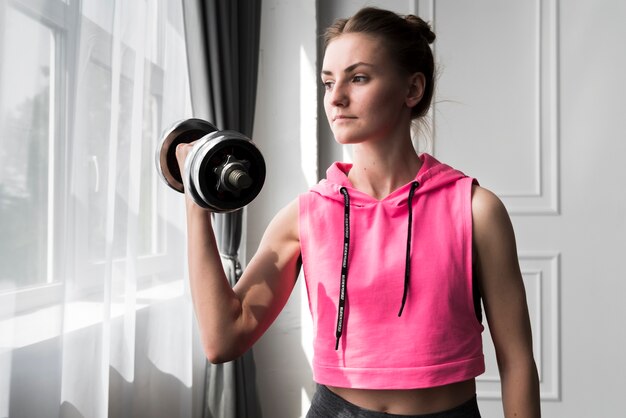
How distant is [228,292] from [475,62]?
71.1 inches

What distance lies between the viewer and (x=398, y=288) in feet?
3.34

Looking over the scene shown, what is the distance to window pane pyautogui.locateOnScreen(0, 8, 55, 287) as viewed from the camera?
119 cm

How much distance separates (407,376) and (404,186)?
30 centimetres

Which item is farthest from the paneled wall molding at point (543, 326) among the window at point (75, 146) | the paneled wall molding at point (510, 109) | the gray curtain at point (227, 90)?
the window at point (75, 146)

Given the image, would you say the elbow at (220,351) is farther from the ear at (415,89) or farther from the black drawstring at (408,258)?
the ear at (415,89)

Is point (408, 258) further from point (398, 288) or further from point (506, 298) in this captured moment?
point (506, 298)

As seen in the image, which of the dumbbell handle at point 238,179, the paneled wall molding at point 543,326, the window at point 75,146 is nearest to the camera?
the dumbbell handle at point 238,179

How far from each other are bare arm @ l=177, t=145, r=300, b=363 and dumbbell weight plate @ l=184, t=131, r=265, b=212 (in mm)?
57

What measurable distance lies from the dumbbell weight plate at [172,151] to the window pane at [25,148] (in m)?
0.28

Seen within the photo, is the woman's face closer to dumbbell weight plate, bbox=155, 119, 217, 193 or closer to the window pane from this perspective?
dumbbell weight plate, bbox=155, 119, 217, 193

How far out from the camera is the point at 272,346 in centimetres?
252

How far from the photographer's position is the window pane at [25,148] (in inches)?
46.8

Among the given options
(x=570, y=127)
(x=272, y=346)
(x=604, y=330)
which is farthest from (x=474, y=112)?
(x=272, y=346)

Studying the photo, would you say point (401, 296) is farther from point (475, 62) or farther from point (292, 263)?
point (475, 62)
